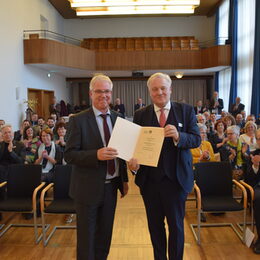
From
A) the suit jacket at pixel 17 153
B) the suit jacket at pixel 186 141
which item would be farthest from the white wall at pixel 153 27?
the suit jacket at pixel 186 141

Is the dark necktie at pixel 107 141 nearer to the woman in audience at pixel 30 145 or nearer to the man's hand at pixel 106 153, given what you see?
the man's hand at pixel 106 153

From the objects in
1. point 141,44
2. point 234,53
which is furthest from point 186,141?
point 141,44

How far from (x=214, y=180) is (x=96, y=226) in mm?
2112

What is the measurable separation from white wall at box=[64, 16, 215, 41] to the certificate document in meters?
16.1

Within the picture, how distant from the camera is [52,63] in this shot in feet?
38.7

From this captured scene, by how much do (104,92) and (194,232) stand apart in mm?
2558

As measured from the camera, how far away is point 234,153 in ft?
16.6

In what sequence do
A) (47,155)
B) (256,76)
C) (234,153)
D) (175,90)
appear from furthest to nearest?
(175,90) → (256,76) → (234,153) → (47,155)

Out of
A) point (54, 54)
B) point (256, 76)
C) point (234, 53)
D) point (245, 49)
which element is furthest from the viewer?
point (234, 53)

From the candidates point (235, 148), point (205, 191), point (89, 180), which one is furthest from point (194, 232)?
point (89, 180)

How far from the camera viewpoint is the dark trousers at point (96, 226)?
241 cm

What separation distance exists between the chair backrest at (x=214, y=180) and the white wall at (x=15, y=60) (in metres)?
7.67

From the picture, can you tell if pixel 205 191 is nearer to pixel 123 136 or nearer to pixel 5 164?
pixel 123 136

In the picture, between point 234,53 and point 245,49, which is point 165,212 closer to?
point 245,49
